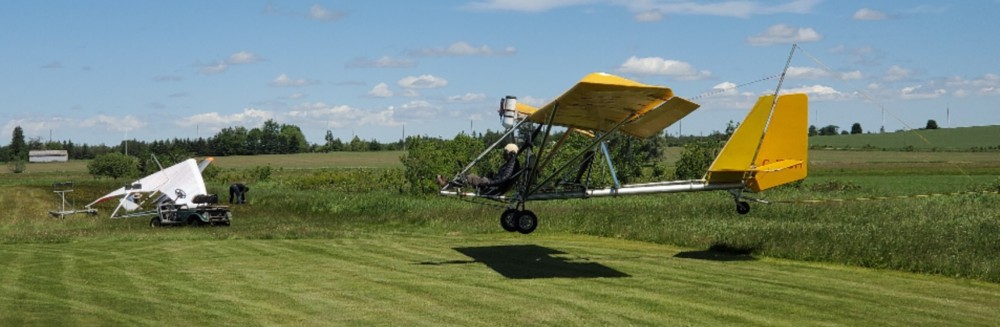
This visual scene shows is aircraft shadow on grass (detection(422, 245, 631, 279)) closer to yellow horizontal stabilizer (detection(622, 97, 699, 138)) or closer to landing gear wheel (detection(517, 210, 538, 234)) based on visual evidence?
landing gear wheel (detection(517, 210, 538, 234))

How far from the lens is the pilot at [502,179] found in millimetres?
18656

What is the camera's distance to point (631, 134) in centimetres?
1980

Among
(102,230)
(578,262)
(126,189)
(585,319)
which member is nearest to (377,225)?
(102,230)

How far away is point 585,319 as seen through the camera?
43.9ft

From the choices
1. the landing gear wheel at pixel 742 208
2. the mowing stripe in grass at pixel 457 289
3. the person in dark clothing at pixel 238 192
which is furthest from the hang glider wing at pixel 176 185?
the landing gear wheel at pixel 742 208

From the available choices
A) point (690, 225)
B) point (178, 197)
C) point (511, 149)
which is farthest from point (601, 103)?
point (178, 197)

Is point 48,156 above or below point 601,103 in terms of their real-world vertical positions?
below

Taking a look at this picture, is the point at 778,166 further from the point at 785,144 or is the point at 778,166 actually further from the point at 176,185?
the point at 176,185

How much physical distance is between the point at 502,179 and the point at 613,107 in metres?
2.68

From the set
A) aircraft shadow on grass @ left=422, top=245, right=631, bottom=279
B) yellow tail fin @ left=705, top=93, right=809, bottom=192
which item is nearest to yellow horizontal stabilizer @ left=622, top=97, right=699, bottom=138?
yellow tail fin @ left=705, top=93, right=809, bottom=192

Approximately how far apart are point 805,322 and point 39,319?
10.6 m

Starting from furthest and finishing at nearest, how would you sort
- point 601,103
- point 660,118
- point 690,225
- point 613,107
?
point 690,225, point 660,118, point 613,107, point 601,103

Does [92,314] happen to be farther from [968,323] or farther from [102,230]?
[102,230]

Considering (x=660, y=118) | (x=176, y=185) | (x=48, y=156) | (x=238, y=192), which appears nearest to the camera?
(x=660, y=118)
